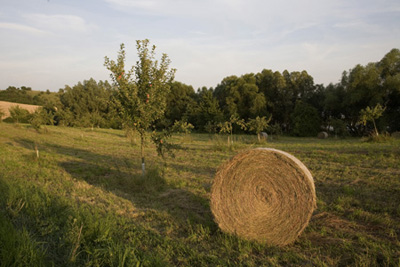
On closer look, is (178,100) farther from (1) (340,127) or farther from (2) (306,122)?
(1) (340,127)

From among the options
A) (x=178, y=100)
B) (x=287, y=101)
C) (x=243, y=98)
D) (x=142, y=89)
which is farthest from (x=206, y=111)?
(x=142, y=89)

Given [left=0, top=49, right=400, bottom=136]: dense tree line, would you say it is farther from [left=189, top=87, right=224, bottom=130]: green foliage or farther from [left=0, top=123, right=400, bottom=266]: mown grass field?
[left=0, top=123, right=400, bottom=266]: mown grass field

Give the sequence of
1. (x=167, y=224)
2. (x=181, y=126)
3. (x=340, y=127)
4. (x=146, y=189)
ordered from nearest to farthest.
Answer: (x=167, y=224) → (x=146, y=189) → (x=181, y=126) → (x=340, y=127)

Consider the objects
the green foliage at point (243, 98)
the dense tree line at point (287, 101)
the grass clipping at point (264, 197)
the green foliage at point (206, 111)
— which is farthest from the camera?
the green foliage at point (206, 111)

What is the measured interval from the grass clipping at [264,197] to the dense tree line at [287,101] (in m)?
19.1

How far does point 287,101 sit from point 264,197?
3916cm

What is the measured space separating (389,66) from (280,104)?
50.5ft

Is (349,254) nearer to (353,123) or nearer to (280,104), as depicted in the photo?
(353,123)

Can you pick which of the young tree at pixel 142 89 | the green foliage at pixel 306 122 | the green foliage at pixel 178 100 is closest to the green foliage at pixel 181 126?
the young tree at pixel 142 89

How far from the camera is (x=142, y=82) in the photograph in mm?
9508

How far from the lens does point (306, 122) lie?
36094 mm

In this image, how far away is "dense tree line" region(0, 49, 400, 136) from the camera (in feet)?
99.9

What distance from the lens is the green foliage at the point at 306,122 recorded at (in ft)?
118

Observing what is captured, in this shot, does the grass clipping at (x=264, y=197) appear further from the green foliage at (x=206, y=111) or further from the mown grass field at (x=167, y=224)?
the green foliage at (x=206, y=111)
